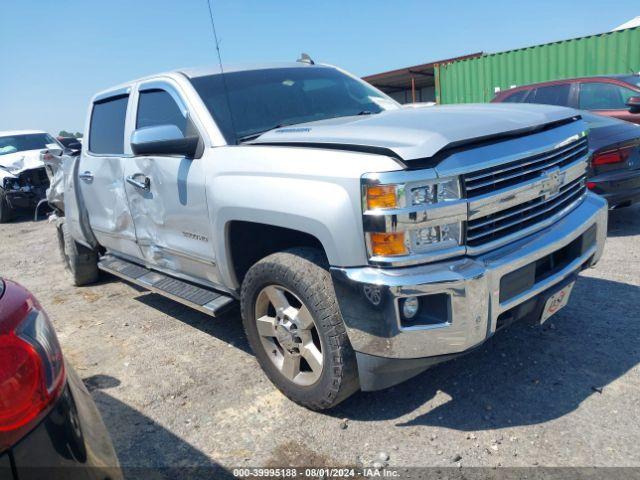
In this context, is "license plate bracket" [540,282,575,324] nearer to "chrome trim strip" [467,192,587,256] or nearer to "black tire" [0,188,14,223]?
"chrome trim strip" [467,192,587,256]

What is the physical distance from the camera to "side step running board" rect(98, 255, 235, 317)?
3.29 metres

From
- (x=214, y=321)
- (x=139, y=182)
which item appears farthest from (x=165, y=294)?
(x=139, y=182)

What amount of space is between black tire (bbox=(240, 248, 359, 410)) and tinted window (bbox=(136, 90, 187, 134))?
1303mm

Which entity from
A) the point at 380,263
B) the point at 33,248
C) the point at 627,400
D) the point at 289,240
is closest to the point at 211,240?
the point at 289,240

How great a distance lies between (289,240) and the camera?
302 cm

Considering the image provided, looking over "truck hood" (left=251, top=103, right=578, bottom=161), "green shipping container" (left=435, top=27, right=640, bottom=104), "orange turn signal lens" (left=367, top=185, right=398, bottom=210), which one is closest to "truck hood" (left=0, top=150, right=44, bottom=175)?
"truck hood" (left=251, top=103, right=578, bottom=161)

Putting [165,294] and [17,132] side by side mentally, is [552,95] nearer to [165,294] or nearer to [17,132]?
[165,294]

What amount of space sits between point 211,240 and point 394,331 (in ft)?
4.76

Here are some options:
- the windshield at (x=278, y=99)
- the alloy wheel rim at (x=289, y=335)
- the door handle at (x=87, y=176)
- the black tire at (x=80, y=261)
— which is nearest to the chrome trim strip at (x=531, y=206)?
the alloy wheel rim at (x=289, y=335)

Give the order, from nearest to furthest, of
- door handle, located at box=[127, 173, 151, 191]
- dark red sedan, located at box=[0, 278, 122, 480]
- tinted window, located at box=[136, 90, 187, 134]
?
dark red sedan, located at box=[0, 278, 122, 480] → tinted window, located at box=[136, 90, 187, 134] → door handle, located at box=[127, 173, 151, 191]

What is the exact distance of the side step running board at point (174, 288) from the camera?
10.8 feet

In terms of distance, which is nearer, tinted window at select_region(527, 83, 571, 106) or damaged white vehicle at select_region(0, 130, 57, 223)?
tinted window at select_region(527, 83, 571, 106)

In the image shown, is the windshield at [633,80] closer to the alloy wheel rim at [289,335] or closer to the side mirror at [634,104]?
the side mirror at [634,104]

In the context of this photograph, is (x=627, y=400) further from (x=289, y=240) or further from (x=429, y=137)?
(x=289, y=240)
